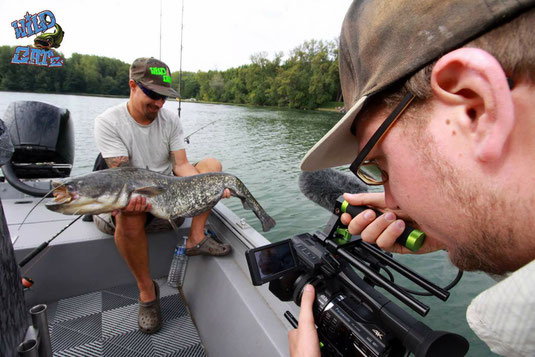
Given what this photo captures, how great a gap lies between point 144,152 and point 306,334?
103 inches

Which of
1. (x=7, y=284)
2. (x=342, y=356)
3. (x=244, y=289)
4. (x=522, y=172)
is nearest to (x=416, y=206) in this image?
(x=522, y=172)

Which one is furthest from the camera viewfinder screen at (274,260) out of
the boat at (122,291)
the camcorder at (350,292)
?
the boat at (122,291)

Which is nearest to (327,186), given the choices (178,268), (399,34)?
(399,34)

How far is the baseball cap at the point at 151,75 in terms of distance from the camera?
288 cm

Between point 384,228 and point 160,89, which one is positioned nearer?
point 384,228

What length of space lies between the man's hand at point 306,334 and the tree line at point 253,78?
4319 cm

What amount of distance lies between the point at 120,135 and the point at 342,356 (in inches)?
109

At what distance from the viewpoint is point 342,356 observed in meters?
0.99

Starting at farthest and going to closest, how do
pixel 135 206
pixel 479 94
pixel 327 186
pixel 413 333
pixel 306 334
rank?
pixel 135 206 → pixel 327 186 → pixel 306 334 → pixel 413 333 → pixel 479 94

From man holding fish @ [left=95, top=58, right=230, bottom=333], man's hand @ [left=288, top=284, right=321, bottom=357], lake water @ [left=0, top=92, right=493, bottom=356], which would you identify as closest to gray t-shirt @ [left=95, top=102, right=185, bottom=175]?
man holding fish @ [left=95, top=58, right=230, bottom=333]

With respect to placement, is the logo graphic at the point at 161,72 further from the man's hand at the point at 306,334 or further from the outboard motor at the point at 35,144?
the man's hand at the point at 306,334

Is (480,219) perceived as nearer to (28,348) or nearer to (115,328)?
(28,348)

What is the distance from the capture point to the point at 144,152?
10.1ft

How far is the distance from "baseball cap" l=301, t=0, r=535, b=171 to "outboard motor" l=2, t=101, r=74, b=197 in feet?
11.8
